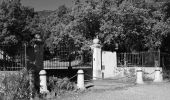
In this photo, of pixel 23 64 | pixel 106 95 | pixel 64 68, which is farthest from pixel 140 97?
pixel 64 68

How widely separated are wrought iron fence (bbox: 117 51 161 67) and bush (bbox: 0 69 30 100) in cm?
1029

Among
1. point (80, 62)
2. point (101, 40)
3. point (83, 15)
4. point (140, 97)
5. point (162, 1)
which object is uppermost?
point (162, 1)

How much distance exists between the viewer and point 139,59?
21016 millimetres

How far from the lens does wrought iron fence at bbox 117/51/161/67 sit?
20844 millimetres

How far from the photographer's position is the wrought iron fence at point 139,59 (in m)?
20.8

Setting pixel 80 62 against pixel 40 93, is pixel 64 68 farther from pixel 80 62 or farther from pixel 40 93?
pixel 40 93

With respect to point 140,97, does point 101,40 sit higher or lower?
higher

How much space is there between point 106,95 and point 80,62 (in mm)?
9068

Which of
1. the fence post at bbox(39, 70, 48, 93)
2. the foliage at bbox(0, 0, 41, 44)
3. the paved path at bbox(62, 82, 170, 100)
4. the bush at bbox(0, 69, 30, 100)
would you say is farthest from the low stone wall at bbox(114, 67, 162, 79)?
the bush at bbox(0, 69, 30, 100)

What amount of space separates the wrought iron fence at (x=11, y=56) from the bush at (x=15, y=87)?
352 cm

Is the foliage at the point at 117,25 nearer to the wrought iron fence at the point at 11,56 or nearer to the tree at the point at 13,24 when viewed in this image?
the tree at the point at 13,24

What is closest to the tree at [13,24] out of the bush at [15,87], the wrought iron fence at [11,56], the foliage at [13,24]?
the foliage at [13,24]

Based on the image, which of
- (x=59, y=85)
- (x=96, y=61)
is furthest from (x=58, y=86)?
(x=96, y=61)

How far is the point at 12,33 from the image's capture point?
63.1ft
